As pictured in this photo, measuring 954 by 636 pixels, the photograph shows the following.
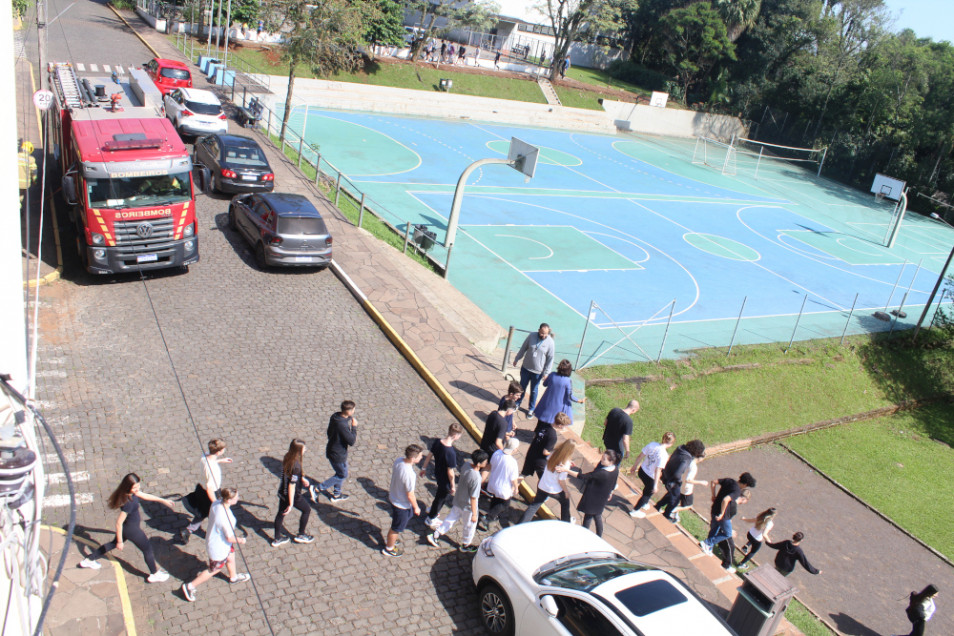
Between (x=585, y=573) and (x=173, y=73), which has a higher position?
(x=173, y=73)

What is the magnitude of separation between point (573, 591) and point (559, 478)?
2.26m

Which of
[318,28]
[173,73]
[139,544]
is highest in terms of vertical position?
[318,28]

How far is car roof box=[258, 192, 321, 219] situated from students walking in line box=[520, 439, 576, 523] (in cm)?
987

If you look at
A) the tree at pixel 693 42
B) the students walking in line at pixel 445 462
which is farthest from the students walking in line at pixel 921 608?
the tree at pixel 693 42

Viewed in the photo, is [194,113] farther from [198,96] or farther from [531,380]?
[531,380]

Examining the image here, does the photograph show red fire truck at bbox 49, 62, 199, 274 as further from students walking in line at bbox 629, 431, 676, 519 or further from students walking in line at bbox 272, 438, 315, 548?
students walking in line at bbox 629, 431, 676, 519

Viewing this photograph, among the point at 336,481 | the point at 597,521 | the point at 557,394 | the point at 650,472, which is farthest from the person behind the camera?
the point at 557,394

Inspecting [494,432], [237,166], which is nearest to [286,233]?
[237,166]

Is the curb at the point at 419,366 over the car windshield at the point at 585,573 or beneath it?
beneath

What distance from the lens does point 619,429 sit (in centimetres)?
1146

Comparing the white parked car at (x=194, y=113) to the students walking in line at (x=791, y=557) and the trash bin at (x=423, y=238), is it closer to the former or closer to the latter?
the trash bin at (x=423, y=238)

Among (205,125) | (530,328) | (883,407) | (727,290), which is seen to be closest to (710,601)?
(530,328)

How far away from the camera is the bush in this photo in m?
73.7

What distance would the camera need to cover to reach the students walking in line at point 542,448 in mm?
10320
